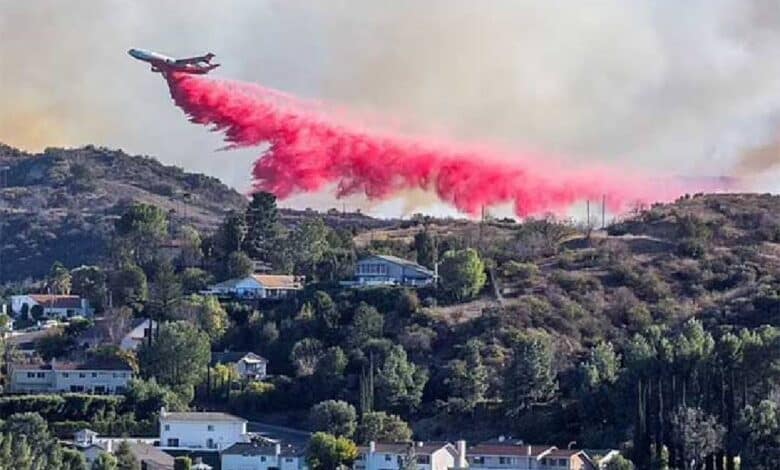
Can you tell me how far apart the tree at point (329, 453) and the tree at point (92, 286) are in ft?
112

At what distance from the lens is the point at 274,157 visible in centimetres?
10144

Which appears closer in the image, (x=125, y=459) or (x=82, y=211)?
(x=125, y=459)

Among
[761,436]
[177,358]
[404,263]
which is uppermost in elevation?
[404,263]

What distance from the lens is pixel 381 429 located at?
86.9 meters

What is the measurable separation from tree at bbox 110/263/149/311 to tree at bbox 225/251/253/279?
696 cm

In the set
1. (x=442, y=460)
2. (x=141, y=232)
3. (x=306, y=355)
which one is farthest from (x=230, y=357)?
(x=141, y=232)

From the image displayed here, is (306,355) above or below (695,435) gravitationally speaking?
above

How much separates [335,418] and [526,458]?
34.1ft

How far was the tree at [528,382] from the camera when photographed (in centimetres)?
8988

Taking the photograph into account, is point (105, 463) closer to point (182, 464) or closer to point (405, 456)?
point (182, 464)

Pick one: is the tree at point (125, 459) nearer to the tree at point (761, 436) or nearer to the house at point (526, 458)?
the house at point (526, 458)

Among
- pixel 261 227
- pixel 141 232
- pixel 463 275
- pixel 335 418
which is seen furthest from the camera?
pixel 141 232

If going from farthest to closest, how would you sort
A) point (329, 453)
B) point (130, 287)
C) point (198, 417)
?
point (130, 287), point (198, 417), point (329, 453)

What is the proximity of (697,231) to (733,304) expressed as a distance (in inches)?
563
